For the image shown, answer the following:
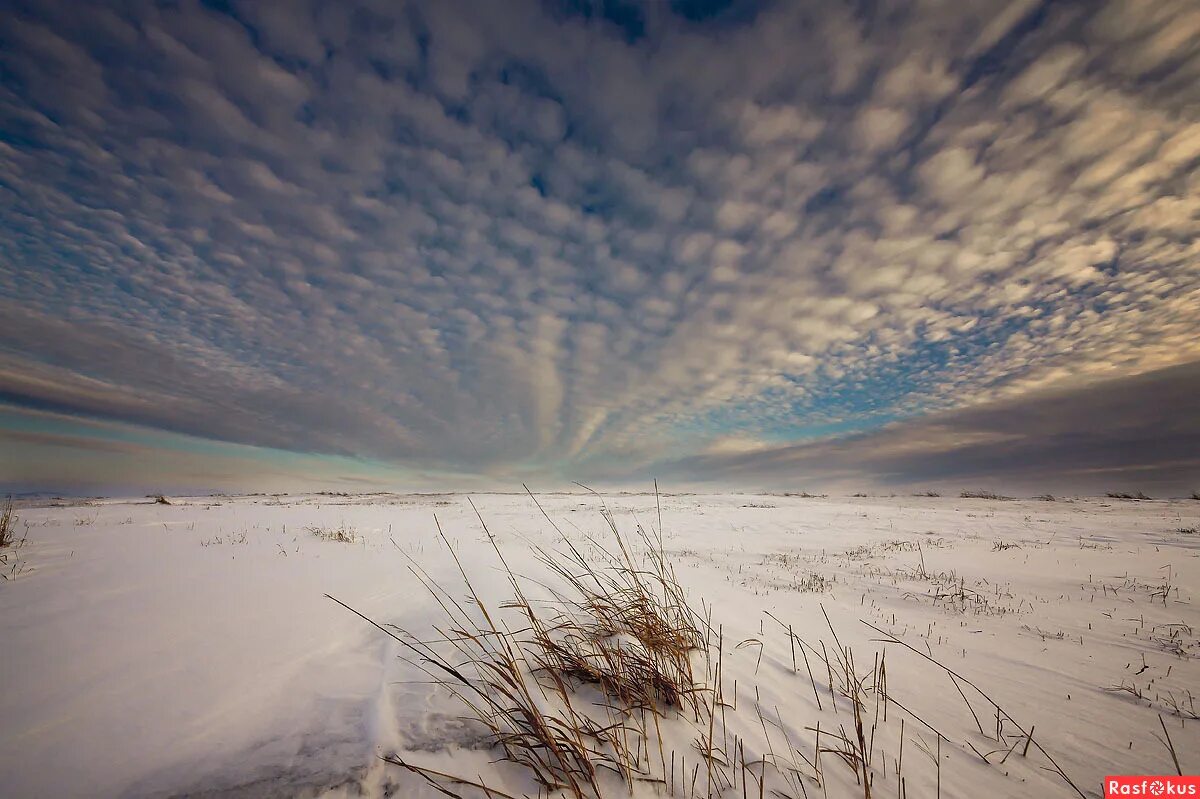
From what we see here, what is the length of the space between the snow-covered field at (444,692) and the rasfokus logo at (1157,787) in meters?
0.05

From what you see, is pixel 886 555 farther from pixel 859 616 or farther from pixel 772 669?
pixel 772 669

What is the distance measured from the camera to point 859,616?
5.07 meters

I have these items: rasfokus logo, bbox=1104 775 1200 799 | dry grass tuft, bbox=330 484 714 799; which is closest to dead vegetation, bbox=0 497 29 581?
dry grass tuft, bbox=330 484 714 799

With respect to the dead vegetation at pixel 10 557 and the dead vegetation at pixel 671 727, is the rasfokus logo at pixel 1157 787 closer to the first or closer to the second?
the dead vegetation at pixel 671 727

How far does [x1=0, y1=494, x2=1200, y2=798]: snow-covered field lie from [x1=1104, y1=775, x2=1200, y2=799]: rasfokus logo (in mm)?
51

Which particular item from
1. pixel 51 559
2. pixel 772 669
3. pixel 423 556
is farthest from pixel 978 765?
pixel 51 559

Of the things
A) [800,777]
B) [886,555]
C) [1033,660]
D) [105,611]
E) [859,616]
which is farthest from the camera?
[886,555]

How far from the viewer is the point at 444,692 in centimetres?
271

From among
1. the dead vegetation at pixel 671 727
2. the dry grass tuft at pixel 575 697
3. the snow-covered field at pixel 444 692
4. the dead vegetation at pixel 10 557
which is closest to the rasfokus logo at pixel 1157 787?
the snow-covered field at pixel 444 692

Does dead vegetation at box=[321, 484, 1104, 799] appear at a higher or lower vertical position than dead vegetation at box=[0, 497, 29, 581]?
lower

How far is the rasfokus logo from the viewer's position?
6.78 ft

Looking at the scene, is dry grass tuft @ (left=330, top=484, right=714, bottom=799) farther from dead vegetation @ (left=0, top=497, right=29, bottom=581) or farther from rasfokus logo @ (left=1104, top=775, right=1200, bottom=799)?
dead vegetation @ (left=0, top=497, right=29, bottom=581)

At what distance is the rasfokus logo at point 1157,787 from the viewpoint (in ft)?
6.78

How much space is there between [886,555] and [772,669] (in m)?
8.36
